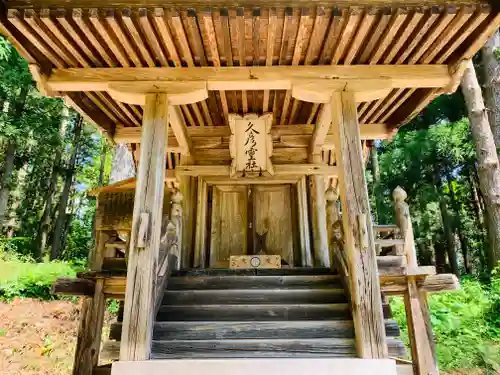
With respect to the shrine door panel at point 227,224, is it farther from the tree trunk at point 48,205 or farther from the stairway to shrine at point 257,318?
the tree trunk at point 48,205

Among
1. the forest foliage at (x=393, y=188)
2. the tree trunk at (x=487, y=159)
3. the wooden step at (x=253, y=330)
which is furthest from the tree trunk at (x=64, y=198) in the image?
the tree trunk at (x=487, y=159)

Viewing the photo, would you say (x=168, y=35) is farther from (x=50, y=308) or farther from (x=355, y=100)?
(x=50, y=308)

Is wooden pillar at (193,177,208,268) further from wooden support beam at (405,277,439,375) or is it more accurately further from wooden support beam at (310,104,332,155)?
wooden support beam at (405,277,439,375)

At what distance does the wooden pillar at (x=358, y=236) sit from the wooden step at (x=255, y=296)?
665mm

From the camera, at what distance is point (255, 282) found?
482cm

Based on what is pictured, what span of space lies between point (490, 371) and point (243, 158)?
6.49 metres

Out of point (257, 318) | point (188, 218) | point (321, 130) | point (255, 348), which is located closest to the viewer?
point (255, 348)

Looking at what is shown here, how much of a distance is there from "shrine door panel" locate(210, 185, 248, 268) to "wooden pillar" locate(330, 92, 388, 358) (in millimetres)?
3131

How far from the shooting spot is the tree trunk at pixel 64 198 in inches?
691

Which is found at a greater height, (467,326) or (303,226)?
(303,226)

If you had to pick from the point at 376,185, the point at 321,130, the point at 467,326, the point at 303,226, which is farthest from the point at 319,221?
the point at 376,185

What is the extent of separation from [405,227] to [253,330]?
2664 mm

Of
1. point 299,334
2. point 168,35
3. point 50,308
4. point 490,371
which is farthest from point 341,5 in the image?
point 50,308

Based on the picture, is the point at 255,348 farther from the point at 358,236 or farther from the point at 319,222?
the point at 319,222
